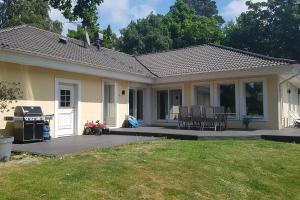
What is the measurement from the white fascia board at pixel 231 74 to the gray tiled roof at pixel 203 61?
23 centimetres

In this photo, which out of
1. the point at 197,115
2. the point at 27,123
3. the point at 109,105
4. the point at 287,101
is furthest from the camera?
the point at 287,101

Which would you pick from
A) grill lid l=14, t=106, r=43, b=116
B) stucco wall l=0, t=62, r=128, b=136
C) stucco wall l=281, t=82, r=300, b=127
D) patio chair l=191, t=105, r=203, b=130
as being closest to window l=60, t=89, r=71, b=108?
stucco wall l=0, t=62, r=128, b=136

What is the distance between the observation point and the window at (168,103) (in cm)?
1842

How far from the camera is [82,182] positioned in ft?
19.4

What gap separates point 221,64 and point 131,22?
1053 inches

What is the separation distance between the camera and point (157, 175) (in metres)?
6.63

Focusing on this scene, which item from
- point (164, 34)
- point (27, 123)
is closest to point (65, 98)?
point (27, 123)

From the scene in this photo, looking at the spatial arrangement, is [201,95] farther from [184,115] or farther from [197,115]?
[197,115]

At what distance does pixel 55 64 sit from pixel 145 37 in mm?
26773

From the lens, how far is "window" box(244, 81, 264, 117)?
15393 millimetres

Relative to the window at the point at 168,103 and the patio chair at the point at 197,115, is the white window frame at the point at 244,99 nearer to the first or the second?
the patio chair at the point at 197,115

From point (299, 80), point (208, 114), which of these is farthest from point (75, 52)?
point (299, 80)

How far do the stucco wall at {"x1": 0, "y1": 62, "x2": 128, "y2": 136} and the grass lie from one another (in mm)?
4289

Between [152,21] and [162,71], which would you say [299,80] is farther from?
[152,21]
